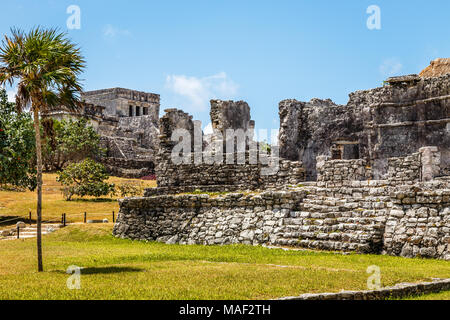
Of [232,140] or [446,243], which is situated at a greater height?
[232,140]

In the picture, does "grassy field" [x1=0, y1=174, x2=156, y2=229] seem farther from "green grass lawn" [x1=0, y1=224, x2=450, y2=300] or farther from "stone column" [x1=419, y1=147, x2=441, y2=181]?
"stone column" [x1=419, y1=147, x2=441, y2=181]

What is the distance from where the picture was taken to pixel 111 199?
3150 centimetres

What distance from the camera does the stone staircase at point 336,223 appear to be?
12.5 meters

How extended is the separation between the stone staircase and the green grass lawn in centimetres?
57

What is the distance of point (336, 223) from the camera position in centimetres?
1339

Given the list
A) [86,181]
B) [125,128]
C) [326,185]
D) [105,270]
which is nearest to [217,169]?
[326,185]

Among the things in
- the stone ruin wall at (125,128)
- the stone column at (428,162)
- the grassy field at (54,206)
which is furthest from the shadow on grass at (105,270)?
the stone ruin wall at (125,128)

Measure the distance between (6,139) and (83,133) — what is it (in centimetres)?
2182

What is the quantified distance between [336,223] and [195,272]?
5.14 m

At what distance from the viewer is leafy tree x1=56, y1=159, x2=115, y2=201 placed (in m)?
31.0

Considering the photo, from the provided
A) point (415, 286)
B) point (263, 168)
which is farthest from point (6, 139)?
point (415, 286)

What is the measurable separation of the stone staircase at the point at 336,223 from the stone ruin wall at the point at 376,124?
7.83 meters

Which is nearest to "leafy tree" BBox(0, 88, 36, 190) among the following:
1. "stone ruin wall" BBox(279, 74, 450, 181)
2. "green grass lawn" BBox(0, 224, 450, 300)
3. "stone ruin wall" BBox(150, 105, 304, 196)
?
"stone ruin wall" BBox(150, 105, 304, 196)
